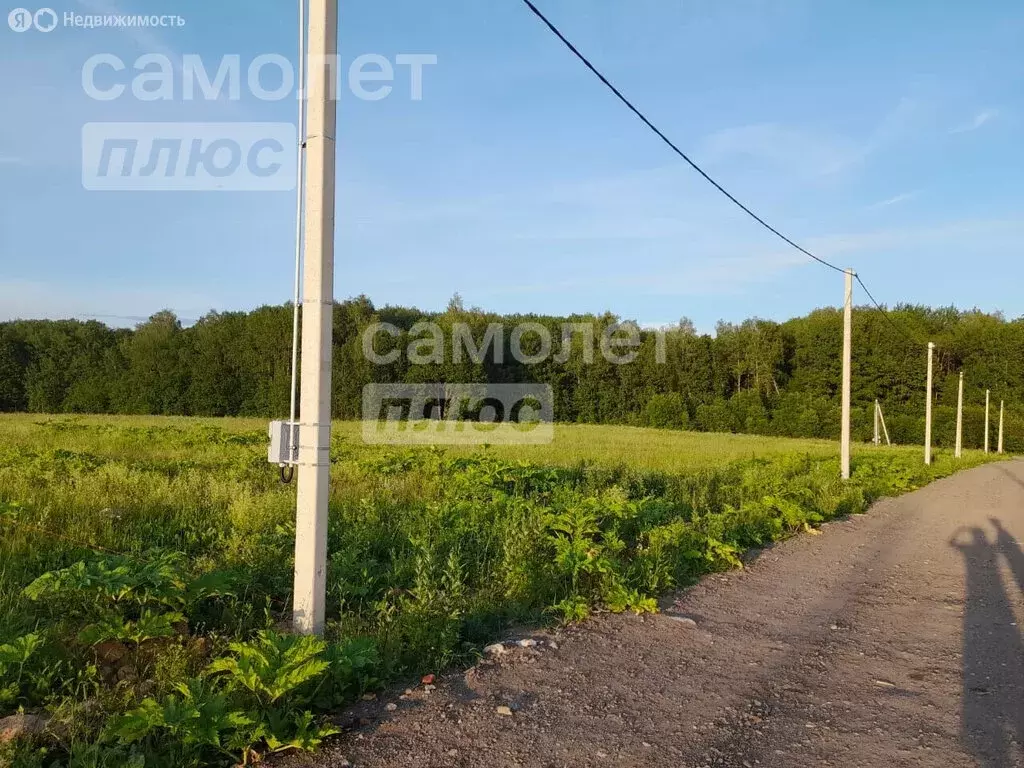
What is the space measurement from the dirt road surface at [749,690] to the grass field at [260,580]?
0.38 metres

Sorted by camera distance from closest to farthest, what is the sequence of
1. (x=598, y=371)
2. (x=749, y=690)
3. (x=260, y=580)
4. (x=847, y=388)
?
1. (x=749, y=690)
2. (x=260, y=580)
3. (x=847, y=388)
4. (x=598, y=371)

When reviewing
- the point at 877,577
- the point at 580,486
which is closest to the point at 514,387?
the point at 580,486

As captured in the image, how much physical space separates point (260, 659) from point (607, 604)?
2996 mm

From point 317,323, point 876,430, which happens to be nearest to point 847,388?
point 317,323

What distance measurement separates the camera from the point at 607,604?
5.63 meters

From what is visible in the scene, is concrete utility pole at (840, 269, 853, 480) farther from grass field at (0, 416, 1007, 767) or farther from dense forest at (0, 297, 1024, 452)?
dense forest at (0, 297, 1024, 452)

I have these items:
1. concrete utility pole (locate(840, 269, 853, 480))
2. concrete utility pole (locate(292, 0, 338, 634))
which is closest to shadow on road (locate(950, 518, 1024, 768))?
concrete utility pole (locate(292, 0, 338, 634))

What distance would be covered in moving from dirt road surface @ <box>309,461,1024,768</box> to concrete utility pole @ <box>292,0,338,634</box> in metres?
0.88

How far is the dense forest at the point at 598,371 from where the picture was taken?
176 ft

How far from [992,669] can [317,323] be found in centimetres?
491

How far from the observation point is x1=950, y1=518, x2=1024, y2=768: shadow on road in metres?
A: 3.50

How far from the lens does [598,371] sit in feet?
205

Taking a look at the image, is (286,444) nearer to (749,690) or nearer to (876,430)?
(749,690)

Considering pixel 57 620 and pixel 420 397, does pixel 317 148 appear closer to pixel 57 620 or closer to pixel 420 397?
pixel 57 620
